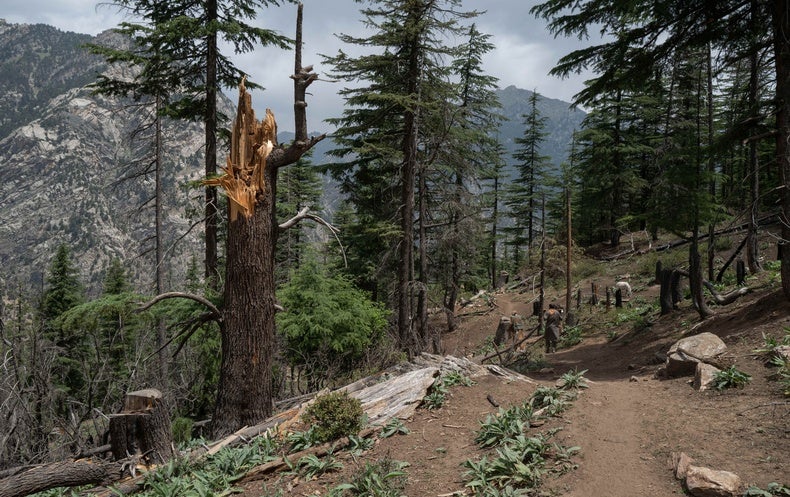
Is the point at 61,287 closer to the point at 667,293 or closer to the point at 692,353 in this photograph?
the point at 667,293

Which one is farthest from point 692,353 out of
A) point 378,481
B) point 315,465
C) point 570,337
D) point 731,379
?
point 570,337

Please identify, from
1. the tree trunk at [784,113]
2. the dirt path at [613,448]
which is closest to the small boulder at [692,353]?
the dirt path at [613,448]

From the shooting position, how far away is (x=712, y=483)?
150 inches

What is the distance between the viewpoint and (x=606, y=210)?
3247cm

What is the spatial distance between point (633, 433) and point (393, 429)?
9.70ft

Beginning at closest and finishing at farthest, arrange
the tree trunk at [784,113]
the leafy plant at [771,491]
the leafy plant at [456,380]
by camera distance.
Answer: the leafy plant at [771,491] < the leafy plant at [456,380] < the tree trunk at [784,113]

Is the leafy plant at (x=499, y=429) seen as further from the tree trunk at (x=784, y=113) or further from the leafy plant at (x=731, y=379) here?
the tree trunk at (x=784, y=113)

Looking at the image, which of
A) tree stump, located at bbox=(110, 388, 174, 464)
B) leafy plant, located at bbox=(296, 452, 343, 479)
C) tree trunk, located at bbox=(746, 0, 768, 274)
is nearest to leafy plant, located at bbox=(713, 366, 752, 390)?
tree trunk, located at bbox=(746, 0, 768, 274)

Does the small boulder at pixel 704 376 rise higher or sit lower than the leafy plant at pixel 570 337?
higher

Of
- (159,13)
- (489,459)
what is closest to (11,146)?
(159,13)

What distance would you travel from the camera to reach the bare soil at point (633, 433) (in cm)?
429

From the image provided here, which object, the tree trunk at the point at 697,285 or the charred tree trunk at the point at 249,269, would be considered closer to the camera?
the charred tree trunk at the point at 249,269

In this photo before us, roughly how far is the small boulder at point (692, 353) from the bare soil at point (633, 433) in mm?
201

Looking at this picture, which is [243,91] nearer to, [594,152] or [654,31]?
[654,31]
